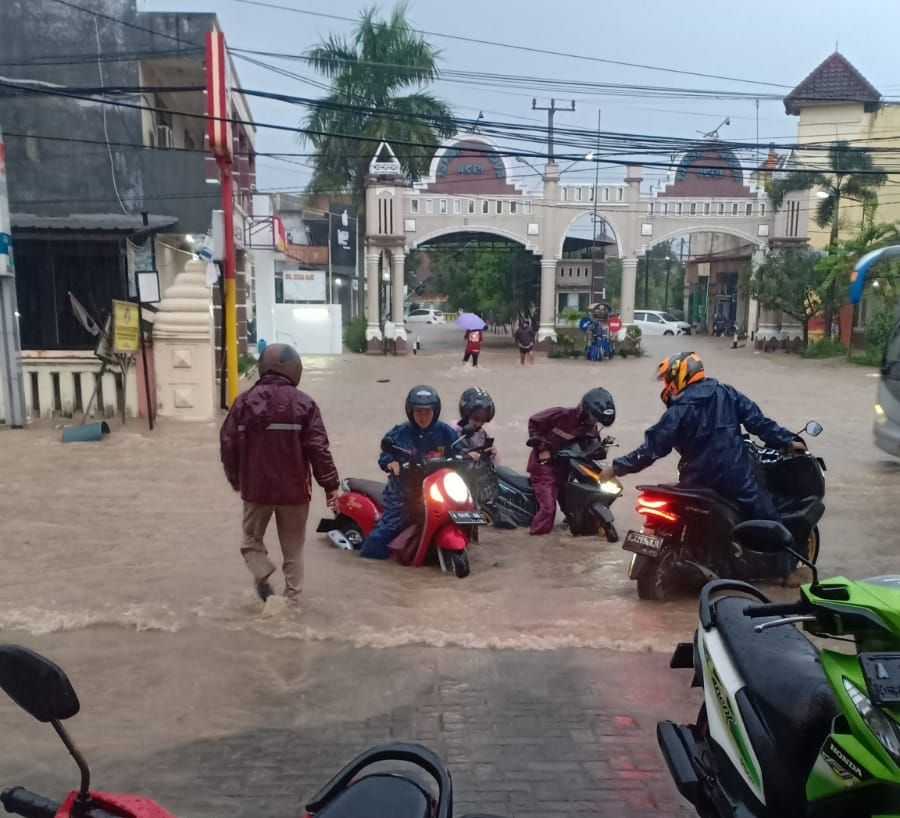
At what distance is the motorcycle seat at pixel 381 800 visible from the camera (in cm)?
167

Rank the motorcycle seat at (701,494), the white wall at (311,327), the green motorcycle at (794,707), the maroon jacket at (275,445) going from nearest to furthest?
the green motorcycle at (794,707), the maroon jacket at (275,445), the motorcycle seat at (701,494), the white wall at (311,327)

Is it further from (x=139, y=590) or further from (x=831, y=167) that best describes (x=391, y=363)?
(x=139, y=590)

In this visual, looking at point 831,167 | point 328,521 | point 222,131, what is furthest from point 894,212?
point 328,521

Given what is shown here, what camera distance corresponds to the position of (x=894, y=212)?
1277 inches

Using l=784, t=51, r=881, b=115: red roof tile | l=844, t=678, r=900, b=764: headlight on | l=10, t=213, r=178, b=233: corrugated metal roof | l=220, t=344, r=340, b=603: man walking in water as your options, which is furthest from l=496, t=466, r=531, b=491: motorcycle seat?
l=784, t=51, r=881, b=115: red roof tile

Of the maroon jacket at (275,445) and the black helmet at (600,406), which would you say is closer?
the maroon jacket at (275,445)

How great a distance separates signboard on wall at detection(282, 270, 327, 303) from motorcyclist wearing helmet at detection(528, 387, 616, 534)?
26.3m

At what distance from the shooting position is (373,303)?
28.4m

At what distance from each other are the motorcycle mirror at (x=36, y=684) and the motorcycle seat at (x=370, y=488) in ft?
15.8

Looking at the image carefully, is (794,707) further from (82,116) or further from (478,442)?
(82,116)

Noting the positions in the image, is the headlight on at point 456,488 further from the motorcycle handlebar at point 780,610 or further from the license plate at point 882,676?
the license plate at point 882,676

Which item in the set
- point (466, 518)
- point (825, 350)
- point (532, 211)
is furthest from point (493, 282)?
point (466, 518)

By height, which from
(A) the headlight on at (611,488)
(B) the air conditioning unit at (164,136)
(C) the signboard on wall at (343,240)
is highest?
(B) the air conditioning unit at (164,136)

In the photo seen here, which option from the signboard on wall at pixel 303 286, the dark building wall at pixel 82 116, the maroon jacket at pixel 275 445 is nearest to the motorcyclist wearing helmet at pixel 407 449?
the maroon jacket at pixel 275 445
